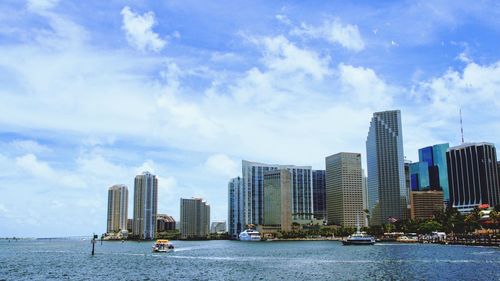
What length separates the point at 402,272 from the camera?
91562 millimetres

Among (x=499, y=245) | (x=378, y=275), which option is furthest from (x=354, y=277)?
(x=499, y=245)

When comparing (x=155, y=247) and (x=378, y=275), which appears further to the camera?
(x=155, y=247)

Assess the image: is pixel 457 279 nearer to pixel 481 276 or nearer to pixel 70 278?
pixel 481 276

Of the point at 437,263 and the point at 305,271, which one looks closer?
the point at 305,271

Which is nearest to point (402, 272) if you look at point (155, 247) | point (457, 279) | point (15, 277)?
point (457, 279)

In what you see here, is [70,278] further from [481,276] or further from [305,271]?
[481,276]

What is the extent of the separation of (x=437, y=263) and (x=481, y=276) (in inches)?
1038

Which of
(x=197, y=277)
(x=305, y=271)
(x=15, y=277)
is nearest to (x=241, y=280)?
(x=197, y=277)

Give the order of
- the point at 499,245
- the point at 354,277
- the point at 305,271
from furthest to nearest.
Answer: the point at 499,245 → the point at 305,271 → the point at 354,277

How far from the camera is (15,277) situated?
93.7 meters

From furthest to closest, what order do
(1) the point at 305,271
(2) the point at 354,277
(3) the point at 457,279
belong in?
(1) the point at 305,271
(2) the point at 354,277
(3) the point at 457,279

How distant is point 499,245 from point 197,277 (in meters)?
115

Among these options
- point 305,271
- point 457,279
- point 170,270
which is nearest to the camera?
point 457,279

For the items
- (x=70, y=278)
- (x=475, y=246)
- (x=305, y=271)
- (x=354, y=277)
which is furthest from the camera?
(x=475, y=246)
